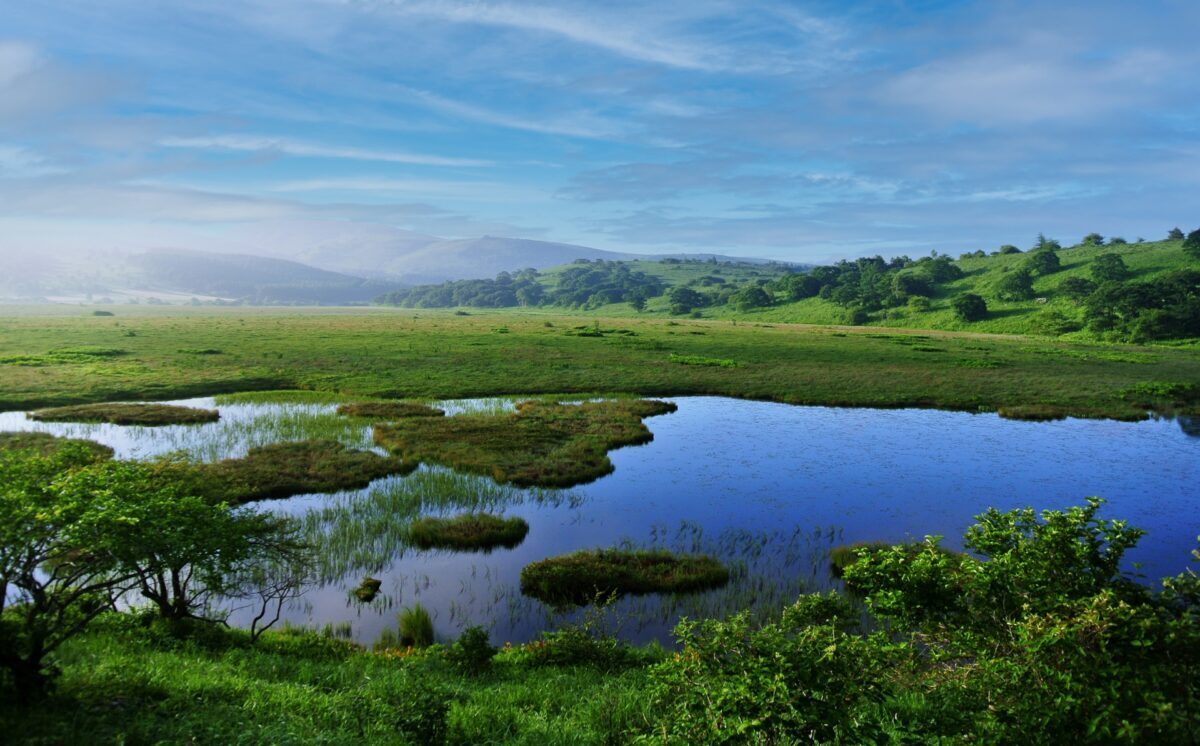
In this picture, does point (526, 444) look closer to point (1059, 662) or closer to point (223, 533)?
point (223, 533)

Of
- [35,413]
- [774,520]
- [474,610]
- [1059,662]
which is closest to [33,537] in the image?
[474,610]

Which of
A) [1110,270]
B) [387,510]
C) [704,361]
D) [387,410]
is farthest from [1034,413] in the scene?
[1110,270]

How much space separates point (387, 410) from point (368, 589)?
28.8m

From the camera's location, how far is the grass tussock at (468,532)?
2262cm

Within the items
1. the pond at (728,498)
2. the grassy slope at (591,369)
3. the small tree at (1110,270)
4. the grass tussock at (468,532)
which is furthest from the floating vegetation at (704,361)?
the small tree at (1110,270)

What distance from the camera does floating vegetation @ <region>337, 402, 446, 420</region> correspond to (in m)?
44.8

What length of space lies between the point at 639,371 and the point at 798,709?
5932 cm

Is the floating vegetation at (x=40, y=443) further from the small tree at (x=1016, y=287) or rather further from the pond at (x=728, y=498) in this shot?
the small tree at (x=1016, y=287)

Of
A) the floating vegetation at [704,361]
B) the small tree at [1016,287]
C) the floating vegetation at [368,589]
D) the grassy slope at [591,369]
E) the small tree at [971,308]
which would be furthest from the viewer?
the small tree at [1016,287]

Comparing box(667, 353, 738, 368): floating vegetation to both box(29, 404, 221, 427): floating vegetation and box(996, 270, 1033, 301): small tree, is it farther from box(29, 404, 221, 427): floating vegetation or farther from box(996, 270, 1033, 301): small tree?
box(996, 270, 1033, 301): small tree

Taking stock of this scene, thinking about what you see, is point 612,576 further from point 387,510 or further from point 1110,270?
point 1110,270

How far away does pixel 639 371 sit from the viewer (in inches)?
2648

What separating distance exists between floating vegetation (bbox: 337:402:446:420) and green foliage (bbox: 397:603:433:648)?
1167 inches

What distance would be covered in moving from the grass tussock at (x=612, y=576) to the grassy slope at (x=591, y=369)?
1432 inches
